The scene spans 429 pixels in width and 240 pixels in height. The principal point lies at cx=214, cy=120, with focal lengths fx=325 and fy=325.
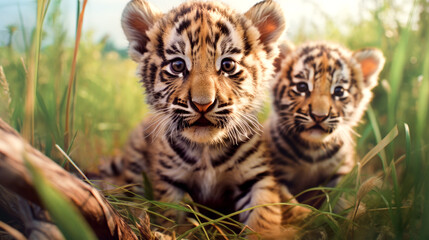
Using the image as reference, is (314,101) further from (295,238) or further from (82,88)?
(82,88)

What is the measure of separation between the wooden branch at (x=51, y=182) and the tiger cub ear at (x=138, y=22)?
1201mm

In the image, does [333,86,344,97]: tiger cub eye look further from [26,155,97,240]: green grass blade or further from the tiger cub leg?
[26,155,97,240]: green grass blade

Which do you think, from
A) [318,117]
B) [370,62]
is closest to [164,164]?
[318,117]

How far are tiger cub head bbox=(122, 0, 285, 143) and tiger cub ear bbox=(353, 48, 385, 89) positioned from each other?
85 cm

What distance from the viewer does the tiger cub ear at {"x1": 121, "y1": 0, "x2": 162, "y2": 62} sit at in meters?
2.06

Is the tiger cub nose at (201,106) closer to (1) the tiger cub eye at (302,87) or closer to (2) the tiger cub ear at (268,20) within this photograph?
(2) the tiger cub ear at (268,20)

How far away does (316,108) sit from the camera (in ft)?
7.25

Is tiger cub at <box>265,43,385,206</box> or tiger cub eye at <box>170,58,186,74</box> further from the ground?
tiger cub eye at <box>170,58,186,74</box>

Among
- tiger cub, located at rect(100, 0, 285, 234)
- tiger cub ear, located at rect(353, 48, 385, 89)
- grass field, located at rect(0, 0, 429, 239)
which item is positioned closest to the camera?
grass field, located at rect(0, 0, 429, 239)

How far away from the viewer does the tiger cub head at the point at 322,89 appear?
2.27 m

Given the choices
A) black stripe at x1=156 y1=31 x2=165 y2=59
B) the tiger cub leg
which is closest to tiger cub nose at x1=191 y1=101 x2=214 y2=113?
black stripe at x1=156 y1=31 x2=165 y2=59

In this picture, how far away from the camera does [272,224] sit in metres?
1.97

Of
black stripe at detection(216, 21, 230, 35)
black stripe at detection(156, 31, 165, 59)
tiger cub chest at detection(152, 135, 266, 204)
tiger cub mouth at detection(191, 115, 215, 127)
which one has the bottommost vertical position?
tiger cub chest at detection(152, 135, 266, 204)

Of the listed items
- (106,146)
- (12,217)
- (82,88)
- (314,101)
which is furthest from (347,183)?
(82,88)
